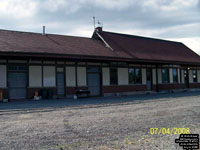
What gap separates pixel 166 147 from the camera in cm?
471

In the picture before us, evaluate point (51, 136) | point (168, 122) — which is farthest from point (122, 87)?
point (51, 136)

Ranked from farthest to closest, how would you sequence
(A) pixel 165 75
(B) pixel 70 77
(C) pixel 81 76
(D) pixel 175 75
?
1. (D) pixel 175 75
2. (A) pixel 165 75
3. (C) pixel 81 76
4. (B) pixel 70 77

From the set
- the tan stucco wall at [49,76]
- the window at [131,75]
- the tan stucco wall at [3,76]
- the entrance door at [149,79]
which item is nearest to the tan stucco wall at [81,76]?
the tan stucco wall at [49,76]

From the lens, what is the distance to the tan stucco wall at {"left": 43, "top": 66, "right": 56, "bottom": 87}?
15031 millimetres

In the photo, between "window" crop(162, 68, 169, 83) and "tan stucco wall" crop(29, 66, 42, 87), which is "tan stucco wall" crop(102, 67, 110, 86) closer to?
"tan stucco wall" crop(29, 66, 42, 87)

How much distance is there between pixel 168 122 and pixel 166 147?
2.40 meters

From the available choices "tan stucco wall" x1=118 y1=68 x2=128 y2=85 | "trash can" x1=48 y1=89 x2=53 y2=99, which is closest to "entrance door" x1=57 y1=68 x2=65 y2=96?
"trash can" x1=48 y1=89 x2=53 y2=99

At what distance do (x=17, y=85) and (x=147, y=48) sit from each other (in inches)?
560

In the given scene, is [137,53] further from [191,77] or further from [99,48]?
[191,77]

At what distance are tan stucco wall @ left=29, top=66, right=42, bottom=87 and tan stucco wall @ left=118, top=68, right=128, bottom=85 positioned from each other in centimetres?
687

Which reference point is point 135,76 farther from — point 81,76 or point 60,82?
point 60,82

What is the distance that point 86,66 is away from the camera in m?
16.8

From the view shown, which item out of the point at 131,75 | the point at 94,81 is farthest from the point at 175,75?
the point at 94,81

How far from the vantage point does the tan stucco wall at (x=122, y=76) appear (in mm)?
18438
